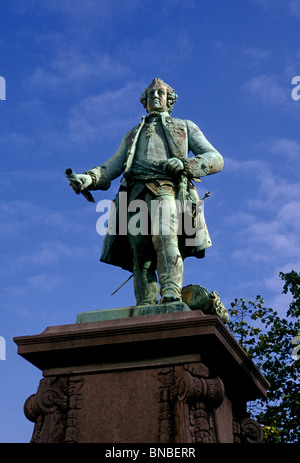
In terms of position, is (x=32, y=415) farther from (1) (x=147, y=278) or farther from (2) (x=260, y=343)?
(2) (x=260, y=343)

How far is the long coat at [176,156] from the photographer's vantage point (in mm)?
8102

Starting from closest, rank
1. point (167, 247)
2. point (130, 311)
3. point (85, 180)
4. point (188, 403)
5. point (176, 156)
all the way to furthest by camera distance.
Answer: point (188, 403), point (130, 311), point (167, 247), point (85, 180), point (176, 156)

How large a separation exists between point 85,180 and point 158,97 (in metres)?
1.63

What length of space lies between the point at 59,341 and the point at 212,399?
1633 mm

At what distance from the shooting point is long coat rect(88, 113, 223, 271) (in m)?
8.10

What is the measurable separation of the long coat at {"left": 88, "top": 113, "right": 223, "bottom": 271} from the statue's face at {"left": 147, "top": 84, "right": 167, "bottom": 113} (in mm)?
135

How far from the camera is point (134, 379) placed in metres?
6.67

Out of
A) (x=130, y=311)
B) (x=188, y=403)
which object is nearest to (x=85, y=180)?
(x=130, y=311)

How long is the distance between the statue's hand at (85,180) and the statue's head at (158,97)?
1.36 metres

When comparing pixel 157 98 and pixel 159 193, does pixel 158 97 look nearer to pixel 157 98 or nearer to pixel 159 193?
pixel 157 98

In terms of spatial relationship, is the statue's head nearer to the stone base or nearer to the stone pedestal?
the stone base

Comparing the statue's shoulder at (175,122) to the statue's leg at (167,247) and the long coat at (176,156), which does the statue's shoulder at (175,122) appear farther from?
the statue's leg at (167,247)

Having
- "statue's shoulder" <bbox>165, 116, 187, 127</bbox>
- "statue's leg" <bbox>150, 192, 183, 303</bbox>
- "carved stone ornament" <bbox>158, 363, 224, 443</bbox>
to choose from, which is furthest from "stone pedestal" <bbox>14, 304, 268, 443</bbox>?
"statue's shoulder" <bbox>165, 116, 187, 127</bbox>

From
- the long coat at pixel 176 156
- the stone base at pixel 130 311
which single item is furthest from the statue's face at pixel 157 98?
the stone base at pixel 130 311
